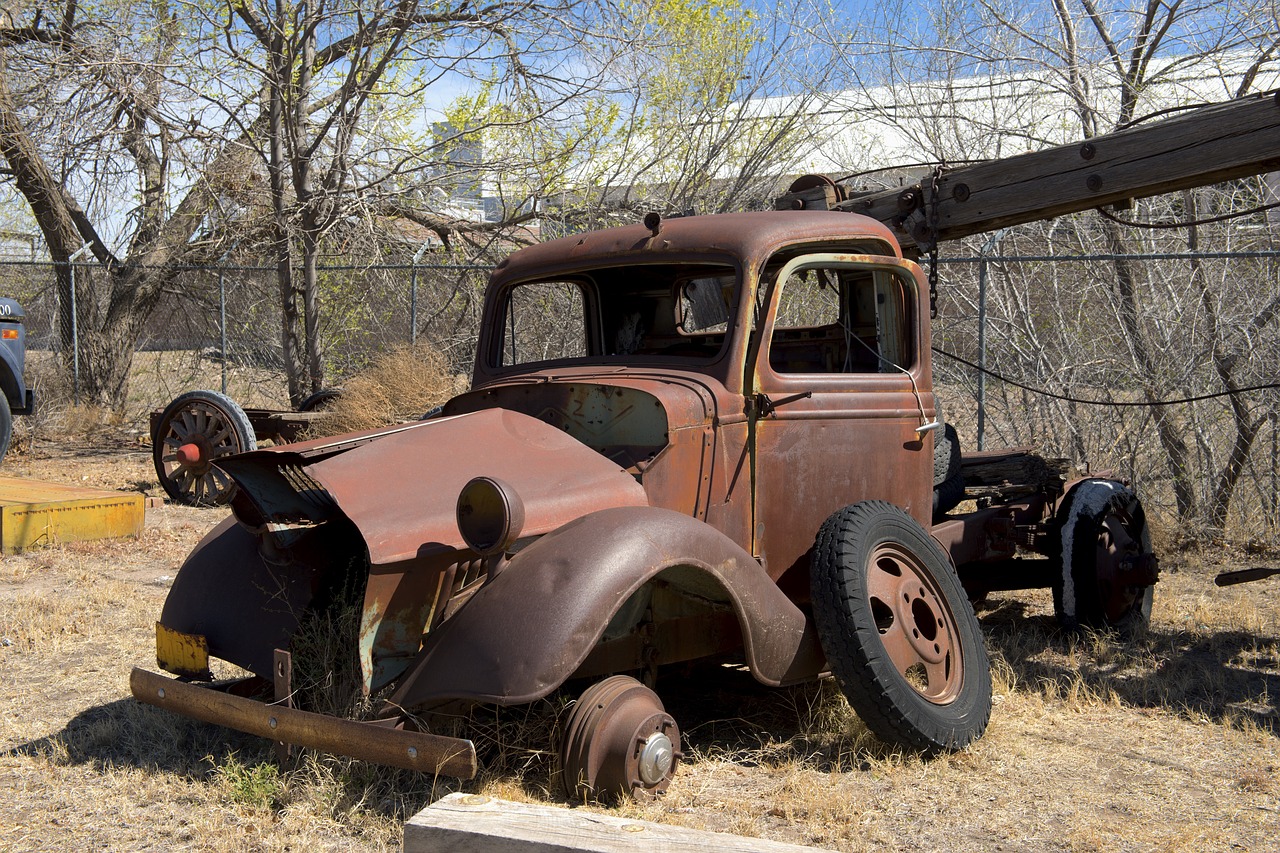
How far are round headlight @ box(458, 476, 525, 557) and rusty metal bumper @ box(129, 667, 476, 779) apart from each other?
57 centimetres

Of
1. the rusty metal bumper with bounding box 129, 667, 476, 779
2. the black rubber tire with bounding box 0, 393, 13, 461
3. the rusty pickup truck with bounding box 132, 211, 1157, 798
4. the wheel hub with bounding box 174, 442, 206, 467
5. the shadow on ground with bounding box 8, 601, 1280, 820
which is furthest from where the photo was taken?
the black rubber tire with bounding box 0, 393, 13, 461

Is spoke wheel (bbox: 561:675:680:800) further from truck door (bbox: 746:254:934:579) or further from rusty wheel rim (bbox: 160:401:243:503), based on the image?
rusty wheel rim (bbox: 160:401:243:503)

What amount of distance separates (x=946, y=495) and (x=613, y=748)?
10.3 ft

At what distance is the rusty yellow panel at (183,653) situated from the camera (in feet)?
13.2

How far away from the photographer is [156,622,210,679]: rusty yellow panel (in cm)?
402

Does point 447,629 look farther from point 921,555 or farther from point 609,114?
point 609,114

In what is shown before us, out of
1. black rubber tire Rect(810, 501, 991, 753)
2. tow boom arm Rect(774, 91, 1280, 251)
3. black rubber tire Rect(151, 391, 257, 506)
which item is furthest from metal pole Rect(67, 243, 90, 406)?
black rubber tire Rect(810, 501, 991, 753)

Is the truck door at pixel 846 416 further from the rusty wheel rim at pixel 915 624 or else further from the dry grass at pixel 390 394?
the dry grass at pixel 390 394

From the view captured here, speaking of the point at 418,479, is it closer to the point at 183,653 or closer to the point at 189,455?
the point at 183,653

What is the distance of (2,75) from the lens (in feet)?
39.4

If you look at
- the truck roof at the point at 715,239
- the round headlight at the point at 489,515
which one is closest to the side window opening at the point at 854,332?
the truck roof at the point at 715,239

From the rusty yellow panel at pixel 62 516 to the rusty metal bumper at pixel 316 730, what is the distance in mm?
4322

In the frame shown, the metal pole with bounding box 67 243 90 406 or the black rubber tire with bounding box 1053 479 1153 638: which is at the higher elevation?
the metal pole with bounding box 67 243 90 406

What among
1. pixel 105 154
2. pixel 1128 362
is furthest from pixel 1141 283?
pixel 105 154
